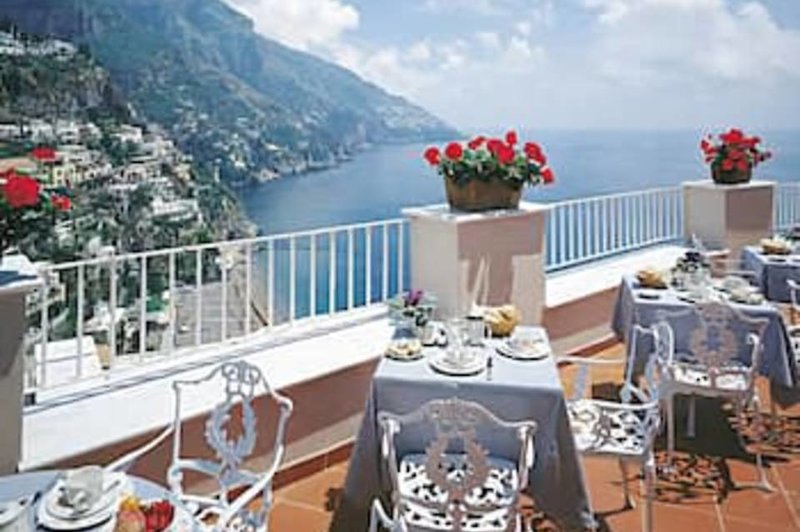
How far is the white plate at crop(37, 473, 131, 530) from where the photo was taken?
1.38 m

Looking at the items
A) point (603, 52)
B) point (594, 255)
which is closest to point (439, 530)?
point (594, 255)

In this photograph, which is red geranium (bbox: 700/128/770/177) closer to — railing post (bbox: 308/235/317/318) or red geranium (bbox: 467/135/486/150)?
red geranium (bbox: 467/135/486/150)

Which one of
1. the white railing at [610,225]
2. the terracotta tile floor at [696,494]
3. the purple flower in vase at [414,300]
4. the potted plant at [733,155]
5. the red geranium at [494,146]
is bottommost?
the terracotta tile floor at [696,494]

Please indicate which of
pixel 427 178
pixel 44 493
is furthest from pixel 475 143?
pixel 427 178

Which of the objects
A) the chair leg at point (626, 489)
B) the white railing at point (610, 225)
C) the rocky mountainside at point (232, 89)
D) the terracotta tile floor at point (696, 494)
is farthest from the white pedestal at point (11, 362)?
the rocky mountainside at point (232, 89)

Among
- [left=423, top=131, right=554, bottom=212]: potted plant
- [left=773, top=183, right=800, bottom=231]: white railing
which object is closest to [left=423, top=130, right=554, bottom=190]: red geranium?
[left=423, top=131, right=554, bottom=212]: potted plant

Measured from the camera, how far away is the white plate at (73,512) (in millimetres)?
1380

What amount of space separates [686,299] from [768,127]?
7.93m

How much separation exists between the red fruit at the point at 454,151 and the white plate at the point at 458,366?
1.56 metres

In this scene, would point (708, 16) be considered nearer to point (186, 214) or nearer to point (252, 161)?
point (252, 161)

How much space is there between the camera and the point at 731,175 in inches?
217

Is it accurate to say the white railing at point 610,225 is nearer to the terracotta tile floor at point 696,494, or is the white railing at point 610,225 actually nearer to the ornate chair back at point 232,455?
the terracotta tile floor at point 696,494

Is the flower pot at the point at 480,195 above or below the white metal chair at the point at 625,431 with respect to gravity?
above

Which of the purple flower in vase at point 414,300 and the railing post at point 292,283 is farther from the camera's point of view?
the railing post at point 292,283
